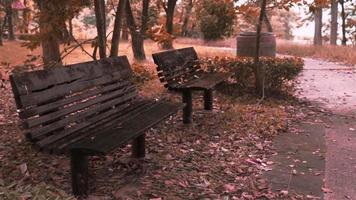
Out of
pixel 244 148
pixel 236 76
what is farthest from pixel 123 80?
pixel 236 76

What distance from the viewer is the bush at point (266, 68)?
9.05 m

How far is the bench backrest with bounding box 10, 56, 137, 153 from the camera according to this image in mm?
3945

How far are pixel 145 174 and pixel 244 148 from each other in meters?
1.69

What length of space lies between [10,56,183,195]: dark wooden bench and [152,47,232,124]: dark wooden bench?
4.10ft

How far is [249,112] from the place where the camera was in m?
7.86

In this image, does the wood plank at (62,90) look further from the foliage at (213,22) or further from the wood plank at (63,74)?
the foliage at (213,22)

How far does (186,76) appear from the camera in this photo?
8.22 metres

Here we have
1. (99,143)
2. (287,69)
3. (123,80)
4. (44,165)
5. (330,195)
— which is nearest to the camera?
(99,143)

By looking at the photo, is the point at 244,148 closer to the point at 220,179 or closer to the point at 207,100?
the point at 220,179

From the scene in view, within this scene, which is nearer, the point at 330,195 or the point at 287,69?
the point at 330,195

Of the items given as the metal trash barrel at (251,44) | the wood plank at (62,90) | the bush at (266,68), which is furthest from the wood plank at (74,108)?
the metal trash barrel at (251,44)

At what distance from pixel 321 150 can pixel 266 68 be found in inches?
127

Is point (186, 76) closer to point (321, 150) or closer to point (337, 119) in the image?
point (337, 119)

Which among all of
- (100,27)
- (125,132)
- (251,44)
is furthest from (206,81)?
(251,44)
